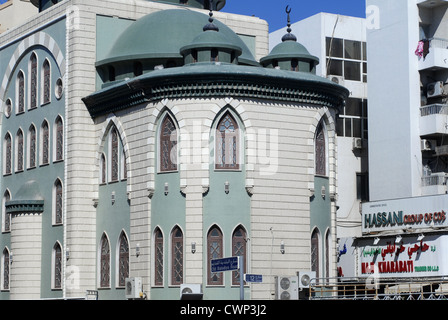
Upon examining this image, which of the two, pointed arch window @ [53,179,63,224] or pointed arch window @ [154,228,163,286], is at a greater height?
pointed arch window @ [53,179,63,224]

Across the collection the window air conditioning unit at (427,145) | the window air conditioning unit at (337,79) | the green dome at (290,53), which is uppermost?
the window air conditioning unit at (337,79)

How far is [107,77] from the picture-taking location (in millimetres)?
35406

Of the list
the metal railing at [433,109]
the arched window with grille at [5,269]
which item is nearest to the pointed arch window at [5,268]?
the arched window with grille at [5,269]

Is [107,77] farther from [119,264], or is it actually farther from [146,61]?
[119,264]

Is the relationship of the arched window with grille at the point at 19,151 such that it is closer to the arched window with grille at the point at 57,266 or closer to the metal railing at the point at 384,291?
the arched window with grille at the point at 57,266

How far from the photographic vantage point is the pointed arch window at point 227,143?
3139 centimetres

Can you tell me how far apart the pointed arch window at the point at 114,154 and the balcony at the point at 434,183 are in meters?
15.9

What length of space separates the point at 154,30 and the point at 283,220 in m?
8.63

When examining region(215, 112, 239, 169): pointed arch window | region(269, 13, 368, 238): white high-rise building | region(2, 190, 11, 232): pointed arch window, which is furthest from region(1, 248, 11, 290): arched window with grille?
region(269, 13, 368, 238): white high-rise building

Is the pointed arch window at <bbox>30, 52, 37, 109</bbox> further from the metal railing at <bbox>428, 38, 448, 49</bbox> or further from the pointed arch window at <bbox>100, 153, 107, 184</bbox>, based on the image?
the metal railing at <bbox>428, 38, 448, 49</bbox>

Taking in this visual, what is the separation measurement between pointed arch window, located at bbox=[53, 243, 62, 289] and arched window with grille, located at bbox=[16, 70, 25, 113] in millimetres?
6688

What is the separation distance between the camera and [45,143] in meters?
37.7

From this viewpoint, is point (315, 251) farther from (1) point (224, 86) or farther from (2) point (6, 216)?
(2) point (6, 216)

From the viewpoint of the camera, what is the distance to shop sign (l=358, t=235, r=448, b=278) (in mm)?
36875
